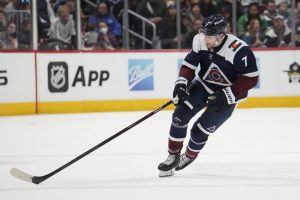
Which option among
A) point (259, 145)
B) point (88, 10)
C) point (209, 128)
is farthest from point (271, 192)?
A: point (88, 10)

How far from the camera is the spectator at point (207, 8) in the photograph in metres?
9.67

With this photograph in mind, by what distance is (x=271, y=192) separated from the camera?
3750 mm

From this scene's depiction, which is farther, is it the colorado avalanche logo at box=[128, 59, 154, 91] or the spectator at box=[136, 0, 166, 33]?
the spectator at box=[136, 0, 166, 33]

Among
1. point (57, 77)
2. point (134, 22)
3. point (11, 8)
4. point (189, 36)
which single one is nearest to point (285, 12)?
point (189, 36)

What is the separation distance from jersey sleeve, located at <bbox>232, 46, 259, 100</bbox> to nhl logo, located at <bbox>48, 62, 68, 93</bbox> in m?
5.04

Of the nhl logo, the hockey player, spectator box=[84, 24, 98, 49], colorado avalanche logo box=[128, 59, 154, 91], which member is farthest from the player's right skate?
spectator box=[84, 24, 98, 49]

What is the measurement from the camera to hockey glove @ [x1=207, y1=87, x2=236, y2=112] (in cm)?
416

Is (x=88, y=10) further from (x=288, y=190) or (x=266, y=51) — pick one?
(x=288, y=190)

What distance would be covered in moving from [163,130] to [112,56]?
97.7 inches

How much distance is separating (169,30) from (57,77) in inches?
73.1

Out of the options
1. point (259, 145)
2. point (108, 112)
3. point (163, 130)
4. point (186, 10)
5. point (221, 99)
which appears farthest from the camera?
point (186, 10)

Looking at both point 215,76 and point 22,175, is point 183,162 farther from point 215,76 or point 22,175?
point 22,175

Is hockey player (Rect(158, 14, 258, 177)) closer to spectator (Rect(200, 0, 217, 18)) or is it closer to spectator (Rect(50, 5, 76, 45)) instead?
spectator (Rect(50, 5, 76, 45))

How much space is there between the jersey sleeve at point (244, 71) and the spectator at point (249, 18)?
18.5 ft
